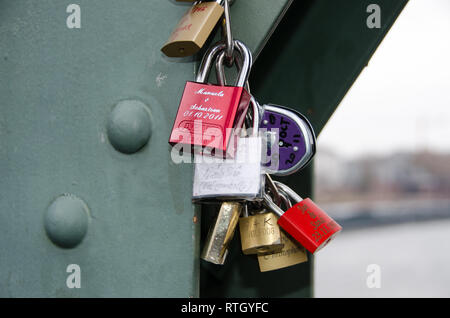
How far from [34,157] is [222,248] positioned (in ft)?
0.88

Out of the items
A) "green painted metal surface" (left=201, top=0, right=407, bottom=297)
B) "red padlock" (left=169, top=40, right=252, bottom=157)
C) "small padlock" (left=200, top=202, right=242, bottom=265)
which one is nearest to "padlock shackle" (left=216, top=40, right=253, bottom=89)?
"red padlock" (left=169, top=40, right=252, bottom=157)

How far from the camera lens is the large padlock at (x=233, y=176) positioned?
0.56 meters

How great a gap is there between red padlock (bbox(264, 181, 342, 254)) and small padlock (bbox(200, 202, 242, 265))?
0.07 meters

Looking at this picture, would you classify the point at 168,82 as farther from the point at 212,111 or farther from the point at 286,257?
the point at 286,257

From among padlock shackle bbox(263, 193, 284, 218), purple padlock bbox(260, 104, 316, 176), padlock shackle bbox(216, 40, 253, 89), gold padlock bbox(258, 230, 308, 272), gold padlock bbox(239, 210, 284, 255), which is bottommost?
gold padlock bbox(258, 230, 308, 272)

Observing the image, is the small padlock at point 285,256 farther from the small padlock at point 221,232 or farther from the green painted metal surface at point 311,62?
the green painted metal surface at point 311,62

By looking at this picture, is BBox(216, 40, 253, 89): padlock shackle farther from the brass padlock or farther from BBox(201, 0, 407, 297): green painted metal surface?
BBox(201, 0, 407, 297): green painted metal surface

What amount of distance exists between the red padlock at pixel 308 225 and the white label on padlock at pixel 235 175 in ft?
0.31

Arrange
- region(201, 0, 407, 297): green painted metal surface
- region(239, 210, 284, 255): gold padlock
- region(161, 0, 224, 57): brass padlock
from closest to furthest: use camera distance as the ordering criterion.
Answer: region(161, 0, 224, 57): brass padlock
region(239, 210, 284, 255): gold padlock
region(201, 0, 407, 297): green painted metal surface

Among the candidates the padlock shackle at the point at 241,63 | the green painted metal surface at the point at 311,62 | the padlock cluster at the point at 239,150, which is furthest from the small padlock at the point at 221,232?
the green painted metal surface at the point at 311,62

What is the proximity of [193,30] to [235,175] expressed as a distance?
175 mm

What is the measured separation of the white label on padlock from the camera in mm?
563

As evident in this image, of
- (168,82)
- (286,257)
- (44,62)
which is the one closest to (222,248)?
(286,257)

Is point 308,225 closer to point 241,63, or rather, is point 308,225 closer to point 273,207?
point 273,207
